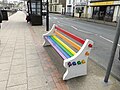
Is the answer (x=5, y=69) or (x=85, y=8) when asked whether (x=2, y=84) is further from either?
(x=85, y=8)

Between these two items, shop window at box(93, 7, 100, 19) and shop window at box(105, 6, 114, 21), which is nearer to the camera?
shop window at box(105, 6, 114, 21)

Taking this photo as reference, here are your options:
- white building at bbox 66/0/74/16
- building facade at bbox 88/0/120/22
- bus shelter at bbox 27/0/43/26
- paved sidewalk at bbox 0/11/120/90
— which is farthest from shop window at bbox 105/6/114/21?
paved sidewalk at bbox 0/11/120/90

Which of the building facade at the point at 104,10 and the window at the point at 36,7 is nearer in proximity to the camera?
the window at the point at 36,7

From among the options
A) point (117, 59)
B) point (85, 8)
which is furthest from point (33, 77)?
point (85, 8)

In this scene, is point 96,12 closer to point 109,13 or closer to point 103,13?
point 103,13

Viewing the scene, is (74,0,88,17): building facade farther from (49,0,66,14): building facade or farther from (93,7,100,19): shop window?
(49,0,66,14): building facade

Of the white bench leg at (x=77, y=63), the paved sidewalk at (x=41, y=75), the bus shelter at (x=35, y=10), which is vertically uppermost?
the bus shelter at (x=35, y=10)

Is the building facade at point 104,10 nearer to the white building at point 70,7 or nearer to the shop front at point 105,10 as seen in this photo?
the shop front at point 105,10

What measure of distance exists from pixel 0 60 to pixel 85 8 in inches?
1018

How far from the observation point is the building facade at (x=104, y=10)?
61.2 feet

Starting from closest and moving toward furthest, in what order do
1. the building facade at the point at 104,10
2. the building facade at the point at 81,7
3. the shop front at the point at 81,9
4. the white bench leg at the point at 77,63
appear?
the white bench leg at the point at 77,63, the building facade at the point at 104,10, the building facade at the point at 81,7, the shop front at the point at 81,9

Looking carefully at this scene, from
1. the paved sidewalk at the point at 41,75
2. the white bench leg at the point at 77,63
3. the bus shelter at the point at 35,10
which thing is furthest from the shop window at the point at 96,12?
the white bench leg at the point at 77,63

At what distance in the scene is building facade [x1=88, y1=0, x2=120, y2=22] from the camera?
61.2 ft

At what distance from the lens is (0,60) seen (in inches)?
167
